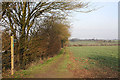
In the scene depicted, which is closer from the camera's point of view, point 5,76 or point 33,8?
point 5,76

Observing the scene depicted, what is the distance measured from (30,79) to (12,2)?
4.37 meters

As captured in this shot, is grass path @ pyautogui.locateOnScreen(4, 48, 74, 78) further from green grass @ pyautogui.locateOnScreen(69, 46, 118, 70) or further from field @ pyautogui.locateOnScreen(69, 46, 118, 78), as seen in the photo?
green grass @ pyautogui.locateOnScreen(69, 46, 118, 70)

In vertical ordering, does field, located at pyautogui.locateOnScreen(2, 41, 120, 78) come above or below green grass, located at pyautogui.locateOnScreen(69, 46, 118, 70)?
above

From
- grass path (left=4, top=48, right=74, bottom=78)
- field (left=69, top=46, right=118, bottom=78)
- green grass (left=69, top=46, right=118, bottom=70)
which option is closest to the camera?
grass path (left=4, top=48, right=74, bottom=78)

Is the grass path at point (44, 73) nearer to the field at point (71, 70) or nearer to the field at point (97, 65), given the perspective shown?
the field at point (71, 70)

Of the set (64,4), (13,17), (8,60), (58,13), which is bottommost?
(8,60)

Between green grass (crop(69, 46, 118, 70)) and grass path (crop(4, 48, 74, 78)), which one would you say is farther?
green grass (crop(69, 46, 118, 70))

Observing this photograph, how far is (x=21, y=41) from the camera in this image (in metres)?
5.96

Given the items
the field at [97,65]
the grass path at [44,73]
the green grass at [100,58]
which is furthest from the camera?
the green grass at [100,58]

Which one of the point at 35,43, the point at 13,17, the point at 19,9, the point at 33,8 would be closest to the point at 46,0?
the point at 33,8

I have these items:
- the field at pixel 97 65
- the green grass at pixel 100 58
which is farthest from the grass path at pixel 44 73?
the green grass at pixel 100 58

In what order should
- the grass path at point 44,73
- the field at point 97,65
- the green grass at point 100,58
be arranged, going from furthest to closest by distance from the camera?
1. the green grass at point 100,58
2. the field at point 97,65
3. the grass path at point 44,73

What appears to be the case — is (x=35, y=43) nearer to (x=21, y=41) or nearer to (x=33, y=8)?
(x=21, y=41)

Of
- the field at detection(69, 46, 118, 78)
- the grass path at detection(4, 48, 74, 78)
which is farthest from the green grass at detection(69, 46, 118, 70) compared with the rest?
the grass path at detection(4, 48, 74, 78)
